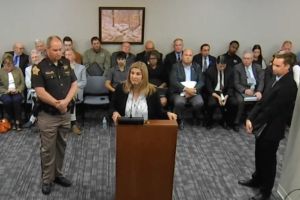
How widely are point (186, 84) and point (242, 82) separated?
953 millimetres

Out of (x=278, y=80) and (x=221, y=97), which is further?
(x=221, y=97)

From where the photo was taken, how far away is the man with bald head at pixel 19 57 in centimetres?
552

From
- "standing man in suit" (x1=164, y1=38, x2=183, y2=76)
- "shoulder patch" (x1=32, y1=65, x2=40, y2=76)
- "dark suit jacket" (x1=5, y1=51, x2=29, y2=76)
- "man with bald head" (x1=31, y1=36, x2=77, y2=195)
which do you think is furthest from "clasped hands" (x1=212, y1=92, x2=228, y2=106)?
"dark suit jacket" (x1=5, y1=51, x2=29, y2=76)

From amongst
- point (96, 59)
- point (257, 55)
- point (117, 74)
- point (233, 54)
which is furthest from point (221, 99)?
point (96, 59)

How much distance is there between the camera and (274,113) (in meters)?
2.91

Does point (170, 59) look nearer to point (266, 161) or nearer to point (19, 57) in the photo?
point (19, 57)

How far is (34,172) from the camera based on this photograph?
3.71 meters

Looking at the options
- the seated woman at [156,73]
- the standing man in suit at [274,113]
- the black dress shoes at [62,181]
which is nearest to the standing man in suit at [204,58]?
the seated woman at [156,73]

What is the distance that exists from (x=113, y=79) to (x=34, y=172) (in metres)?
2.07

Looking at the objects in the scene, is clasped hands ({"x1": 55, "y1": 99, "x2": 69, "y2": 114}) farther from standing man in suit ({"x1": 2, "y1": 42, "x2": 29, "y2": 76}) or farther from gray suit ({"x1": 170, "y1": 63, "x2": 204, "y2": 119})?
standing man in suit ({"x1": 2, "y1": 42, "x2": 29, "y2": 76})

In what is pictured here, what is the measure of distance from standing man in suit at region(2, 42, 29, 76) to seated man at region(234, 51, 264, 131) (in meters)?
3.53

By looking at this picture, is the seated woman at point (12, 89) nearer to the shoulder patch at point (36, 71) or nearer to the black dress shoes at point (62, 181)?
the black dress shoes at point (62, 181)

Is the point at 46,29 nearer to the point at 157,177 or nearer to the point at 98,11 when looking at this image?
the point at 98,11

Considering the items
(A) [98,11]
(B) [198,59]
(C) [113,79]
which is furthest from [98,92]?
(B) [198,59]
